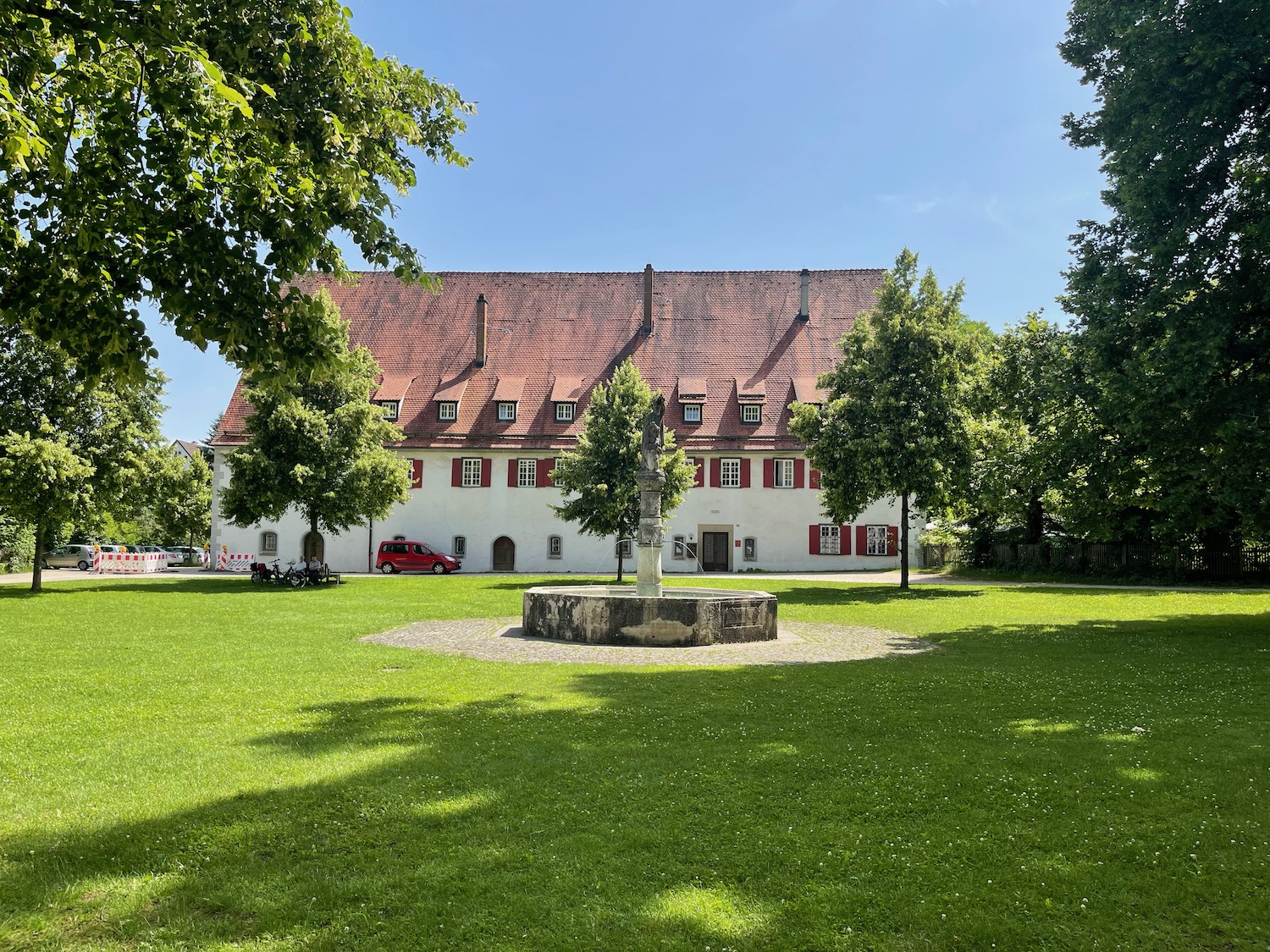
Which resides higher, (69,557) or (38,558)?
(38,558)

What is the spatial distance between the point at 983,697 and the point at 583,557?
34435mm

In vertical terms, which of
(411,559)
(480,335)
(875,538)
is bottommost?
(411,559)

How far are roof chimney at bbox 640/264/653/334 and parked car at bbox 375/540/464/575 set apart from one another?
1560 centimetres

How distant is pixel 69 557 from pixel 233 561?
1838 centimetres

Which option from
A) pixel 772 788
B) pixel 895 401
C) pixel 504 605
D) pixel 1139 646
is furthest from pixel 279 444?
pixel 772 788

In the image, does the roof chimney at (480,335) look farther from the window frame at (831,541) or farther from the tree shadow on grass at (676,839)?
the tree shadow on grass at (676,839)

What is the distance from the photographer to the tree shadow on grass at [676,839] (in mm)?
4086

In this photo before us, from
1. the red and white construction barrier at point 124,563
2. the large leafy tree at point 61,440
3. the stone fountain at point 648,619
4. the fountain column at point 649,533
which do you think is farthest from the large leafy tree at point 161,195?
the red and white construction barrier at point 124,563

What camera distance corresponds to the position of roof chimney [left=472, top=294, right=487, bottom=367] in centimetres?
4631

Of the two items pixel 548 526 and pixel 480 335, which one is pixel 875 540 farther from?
pixel 480 335

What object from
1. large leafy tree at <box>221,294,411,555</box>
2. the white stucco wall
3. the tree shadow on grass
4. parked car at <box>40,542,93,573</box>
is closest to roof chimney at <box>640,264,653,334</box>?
the white stucco wall

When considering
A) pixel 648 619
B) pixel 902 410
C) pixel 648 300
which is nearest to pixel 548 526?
pixel 648 300

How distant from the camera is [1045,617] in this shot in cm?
1962

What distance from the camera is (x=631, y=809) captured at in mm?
5637
